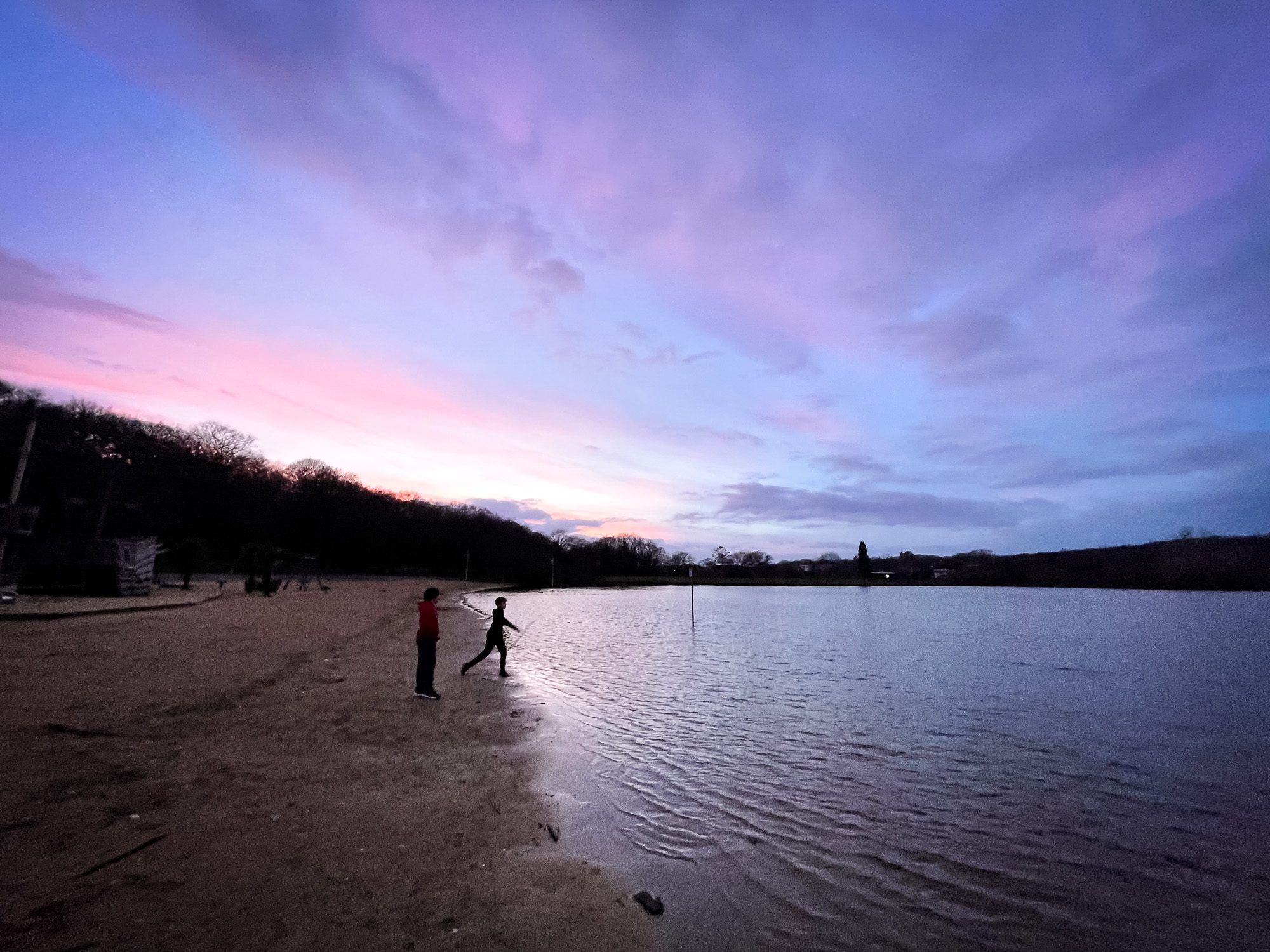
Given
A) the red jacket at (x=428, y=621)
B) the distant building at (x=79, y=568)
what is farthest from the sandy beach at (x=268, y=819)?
the distant building at (x=79, y=568)

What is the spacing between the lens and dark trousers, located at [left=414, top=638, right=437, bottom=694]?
12.7 m

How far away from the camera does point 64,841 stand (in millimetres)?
5156

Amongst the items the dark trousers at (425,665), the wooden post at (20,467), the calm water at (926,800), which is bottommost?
the calm water at (926,800)

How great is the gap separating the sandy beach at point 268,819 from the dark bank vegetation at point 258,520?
16051mm

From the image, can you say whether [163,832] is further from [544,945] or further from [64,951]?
[544,945]

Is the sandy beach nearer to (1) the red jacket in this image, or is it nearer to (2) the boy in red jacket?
(2) the boy in red jacket

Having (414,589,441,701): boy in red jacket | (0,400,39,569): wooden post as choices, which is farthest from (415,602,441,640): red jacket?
(0,400,39,569): wooden post

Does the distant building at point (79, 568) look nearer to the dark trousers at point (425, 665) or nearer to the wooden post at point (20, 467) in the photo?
the wooden post at point (20, 467)

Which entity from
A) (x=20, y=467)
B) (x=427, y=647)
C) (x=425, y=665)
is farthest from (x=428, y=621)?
(x=20, y=467)

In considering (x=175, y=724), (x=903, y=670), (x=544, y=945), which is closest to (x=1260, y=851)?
(x=544, y=945)

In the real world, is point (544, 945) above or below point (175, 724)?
below

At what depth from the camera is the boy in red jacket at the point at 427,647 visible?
12531 mm

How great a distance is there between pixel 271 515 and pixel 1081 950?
92869mm

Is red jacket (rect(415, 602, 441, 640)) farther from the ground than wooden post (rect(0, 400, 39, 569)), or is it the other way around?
wooden post (rect(0, 400, 39, 569))
